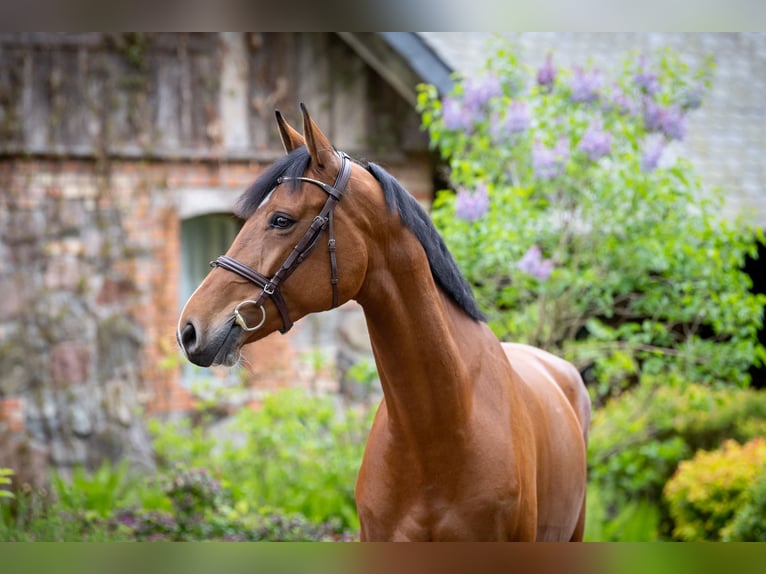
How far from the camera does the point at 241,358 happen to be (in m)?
2.66

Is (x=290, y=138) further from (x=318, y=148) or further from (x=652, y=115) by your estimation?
(x=652, y=115)

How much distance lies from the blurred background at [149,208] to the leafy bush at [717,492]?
7.33 feet

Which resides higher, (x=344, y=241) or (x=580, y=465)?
(x=344, y=241)

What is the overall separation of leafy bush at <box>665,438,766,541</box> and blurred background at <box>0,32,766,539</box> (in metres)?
2.23

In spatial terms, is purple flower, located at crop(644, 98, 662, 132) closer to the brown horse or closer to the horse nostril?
the brown horse

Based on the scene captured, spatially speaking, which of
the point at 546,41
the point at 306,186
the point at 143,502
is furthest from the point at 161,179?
the point at 306,186

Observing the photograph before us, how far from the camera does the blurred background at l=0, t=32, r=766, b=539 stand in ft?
24.9

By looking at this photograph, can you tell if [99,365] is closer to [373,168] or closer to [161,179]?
[161,179]

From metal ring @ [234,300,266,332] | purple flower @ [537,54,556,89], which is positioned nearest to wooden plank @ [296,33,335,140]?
purple flower @ [537,54,556,89]

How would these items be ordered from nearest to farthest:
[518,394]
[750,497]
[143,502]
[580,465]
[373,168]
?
[373,168], [518,394], [580,465], [750,497], [143,502]

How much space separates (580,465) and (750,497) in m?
2.90

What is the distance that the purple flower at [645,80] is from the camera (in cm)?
609

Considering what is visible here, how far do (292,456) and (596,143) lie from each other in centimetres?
321

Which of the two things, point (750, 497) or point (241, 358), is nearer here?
point (241, 358)
